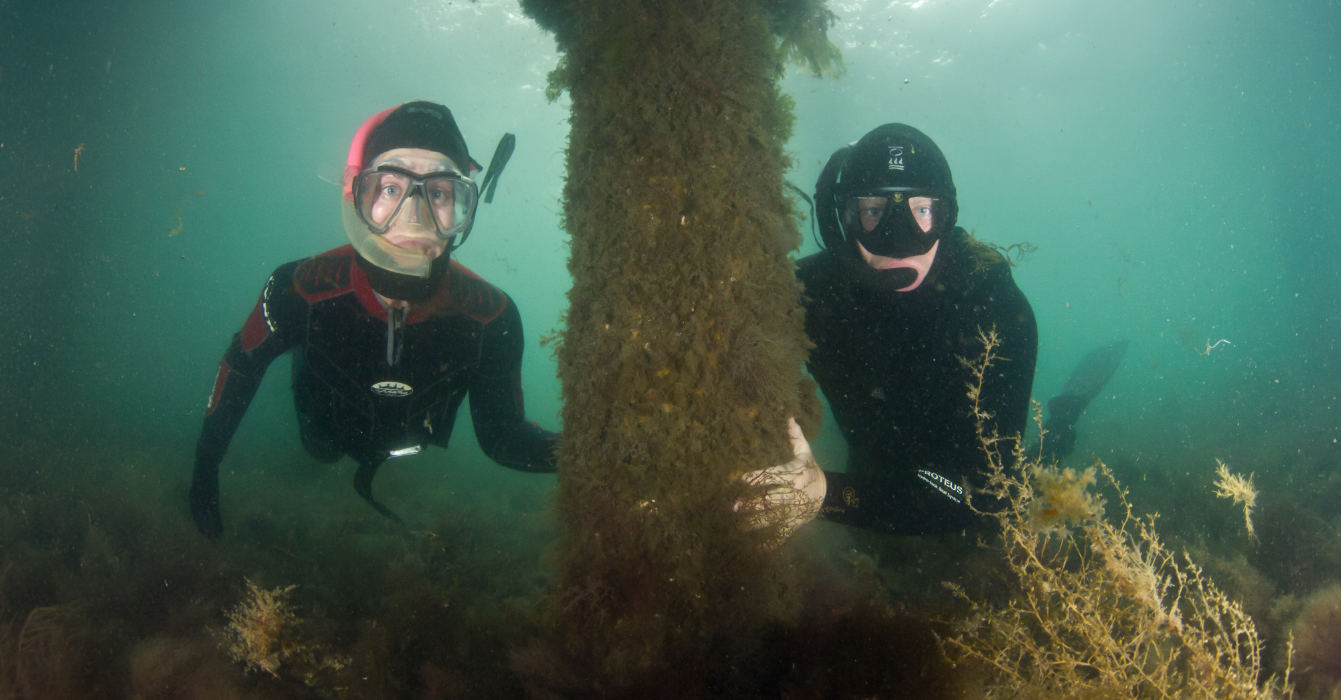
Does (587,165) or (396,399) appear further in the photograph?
(396,399)

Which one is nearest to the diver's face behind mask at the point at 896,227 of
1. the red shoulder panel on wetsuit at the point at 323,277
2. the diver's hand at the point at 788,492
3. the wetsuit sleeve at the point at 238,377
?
the diver's hand at the point at 788,492

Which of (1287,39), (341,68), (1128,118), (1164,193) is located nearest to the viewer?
(1287,39)

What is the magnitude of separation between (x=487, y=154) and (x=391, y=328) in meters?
51.1

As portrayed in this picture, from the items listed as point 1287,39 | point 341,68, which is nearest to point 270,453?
point 341,68

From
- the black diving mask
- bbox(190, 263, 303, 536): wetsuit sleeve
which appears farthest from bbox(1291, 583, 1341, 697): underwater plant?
bbox(190, 263, 303, 536): wetsuit sleeve

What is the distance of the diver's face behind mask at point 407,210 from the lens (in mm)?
4102

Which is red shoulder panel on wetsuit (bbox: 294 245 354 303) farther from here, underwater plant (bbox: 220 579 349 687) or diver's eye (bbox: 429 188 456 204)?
underwater plant (bbox: 220 579 349 687)

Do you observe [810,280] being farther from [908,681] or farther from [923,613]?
[908,681]

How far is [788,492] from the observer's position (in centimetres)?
207

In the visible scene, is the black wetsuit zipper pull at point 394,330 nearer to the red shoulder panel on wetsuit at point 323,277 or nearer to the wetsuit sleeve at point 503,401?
the red shoulder panel on wetsuit at point 323,277

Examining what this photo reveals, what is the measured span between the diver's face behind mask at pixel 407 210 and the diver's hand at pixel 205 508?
240cm

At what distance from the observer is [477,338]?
470 centimetres

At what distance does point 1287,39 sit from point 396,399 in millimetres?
42748

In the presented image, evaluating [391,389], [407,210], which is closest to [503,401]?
[391,389]
